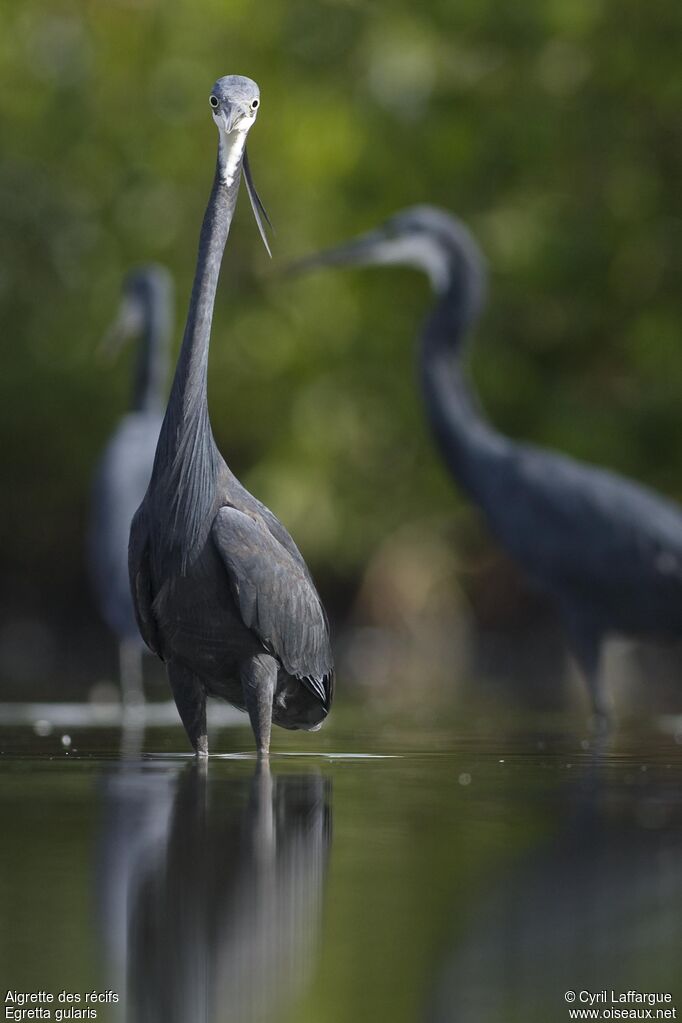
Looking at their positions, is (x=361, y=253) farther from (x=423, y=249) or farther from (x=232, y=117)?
(x=232, y=117)

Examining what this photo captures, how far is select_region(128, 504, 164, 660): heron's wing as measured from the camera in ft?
20.7

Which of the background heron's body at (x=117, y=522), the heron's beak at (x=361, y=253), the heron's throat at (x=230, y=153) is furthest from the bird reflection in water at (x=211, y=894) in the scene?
the heron's beak at (x=361, y=253)

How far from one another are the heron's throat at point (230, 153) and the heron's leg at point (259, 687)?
1.49 meters

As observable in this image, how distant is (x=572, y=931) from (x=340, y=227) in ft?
63.6

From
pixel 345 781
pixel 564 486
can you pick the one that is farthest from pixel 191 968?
pixel 564 486

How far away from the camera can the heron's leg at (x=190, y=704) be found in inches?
251

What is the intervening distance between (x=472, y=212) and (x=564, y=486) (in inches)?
401

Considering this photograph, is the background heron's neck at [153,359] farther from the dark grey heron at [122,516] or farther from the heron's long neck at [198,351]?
the heron's long neck at [198,351]

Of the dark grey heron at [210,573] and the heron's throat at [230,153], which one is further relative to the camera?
the heron's throat at [230,153]

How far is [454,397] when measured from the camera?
10883mm

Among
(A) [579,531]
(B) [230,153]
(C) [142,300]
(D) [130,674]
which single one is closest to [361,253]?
(C) [142,300]

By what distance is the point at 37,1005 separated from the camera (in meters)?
3.09

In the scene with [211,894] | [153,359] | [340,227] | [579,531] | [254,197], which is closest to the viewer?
[211,894]

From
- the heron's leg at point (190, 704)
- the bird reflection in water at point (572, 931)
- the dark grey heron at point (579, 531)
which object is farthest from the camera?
the dark grey heron at point (579, 531)
